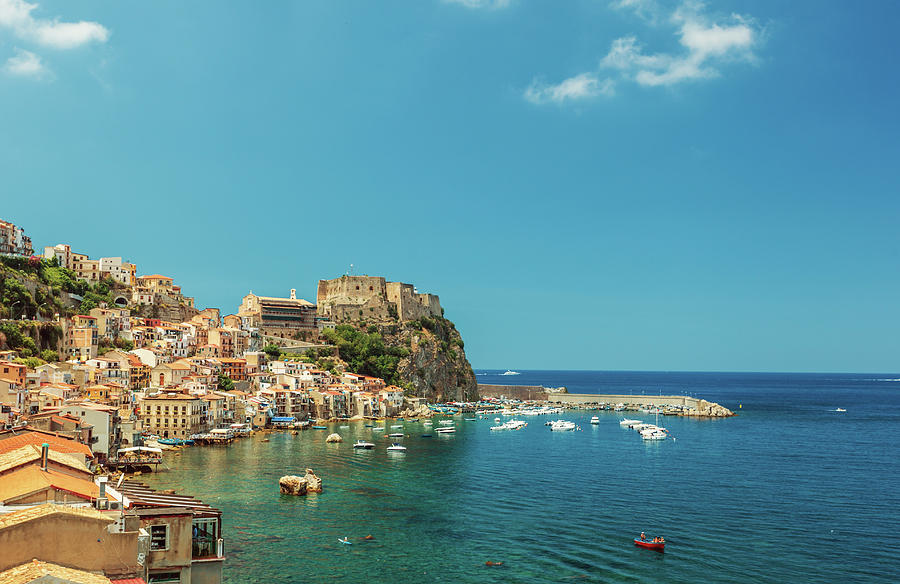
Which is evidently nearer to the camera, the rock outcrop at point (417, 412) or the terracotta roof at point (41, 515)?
the terracotta roof at point (41, 515)

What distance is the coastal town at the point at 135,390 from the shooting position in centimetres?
1334

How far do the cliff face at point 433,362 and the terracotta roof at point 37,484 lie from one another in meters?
94.1

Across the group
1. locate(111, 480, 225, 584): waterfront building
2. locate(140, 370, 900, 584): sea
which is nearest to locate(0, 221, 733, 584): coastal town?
locate(111, 480, 225, 584): waterfront building

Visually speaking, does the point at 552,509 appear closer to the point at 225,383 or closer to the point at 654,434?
the point at 654,434

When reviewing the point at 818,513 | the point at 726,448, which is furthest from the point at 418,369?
the point at 818,513

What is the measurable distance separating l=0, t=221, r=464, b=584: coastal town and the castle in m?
0.29

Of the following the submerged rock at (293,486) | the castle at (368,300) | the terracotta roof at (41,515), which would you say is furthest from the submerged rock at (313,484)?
the castle at (368,300)

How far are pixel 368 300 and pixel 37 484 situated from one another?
112m

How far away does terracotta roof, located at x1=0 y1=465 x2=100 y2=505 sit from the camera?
15.8 m

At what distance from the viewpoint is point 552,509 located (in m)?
36.8

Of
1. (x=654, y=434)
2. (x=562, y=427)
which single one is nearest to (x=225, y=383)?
(x=562, y=427)

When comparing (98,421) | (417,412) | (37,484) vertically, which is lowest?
(417,412)

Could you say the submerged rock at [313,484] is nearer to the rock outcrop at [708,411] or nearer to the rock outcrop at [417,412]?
the rock outcrop at [417,412]

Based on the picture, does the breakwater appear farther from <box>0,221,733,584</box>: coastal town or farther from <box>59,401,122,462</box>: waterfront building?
<box>59,401,122,462</box>: waterfront building
